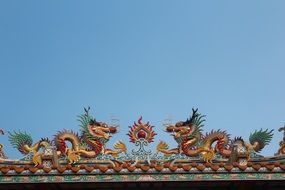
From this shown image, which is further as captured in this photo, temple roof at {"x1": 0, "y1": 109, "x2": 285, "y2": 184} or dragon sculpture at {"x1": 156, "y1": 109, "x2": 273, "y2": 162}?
dragon sculpture at {"x1": 156, "y1": 109, "x2": 273, "y2": 162}

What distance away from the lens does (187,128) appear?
1239 cm

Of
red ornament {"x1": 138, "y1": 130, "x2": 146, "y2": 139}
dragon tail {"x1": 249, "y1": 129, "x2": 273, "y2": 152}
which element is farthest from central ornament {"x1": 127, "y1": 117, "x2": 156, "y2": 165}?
dragon tail {"x1": 249, "y1": 129, "x2": 273, "y2": 152}

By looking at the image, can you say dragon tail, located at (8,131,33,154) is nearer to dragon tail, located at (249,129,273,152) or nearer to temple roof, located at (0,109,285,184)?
temple roof, located at (0,109,285,184)

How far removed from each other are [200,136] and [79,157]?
318cm

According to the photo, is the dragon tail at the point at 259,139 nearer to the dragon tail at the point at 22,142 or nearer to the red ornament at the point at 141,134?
the red ornament at the point at 141,134

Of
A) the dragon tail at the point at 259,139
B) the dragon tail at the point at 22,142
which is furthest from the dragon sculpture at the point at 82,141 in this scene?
the dragon tail at the point at 259,139

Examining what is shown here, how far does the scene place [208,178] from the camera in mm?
9461

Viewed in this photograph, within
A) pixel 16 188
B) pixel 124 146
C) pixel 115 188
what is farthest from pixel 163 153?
pixel 16 188

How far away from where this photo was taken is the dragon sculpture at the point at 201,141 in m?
11.8

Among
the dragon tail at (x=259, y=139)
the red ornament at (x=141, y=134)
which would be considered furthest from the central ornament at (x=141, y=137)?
the dragon tail at (x=259, y=139)

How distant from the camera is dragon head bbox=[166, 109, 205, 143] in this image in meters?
12.2

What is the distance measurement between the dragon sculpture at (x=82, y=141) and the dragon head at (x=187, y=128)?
1509mm

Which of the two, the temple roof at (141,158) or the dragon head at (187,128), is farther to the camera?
the dragon head at (187,128)

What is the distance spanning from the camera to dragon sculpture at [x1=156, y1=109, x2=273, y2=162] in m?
11.8
